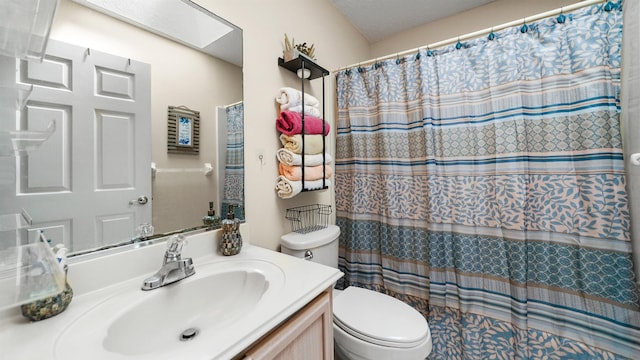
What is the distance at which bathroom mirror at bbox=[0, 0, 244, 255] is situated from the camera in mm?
701

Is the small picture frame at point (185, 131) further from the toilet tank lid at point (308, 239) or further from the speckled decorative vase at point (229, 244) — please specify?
the toilet tank lid at point (308, 239)

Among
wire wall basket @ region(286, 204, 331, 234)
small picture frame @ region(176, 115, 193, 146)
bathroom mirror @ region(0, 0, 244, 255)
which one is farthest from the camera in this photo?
wire wall basket @ region(286, 204, 331, 234)

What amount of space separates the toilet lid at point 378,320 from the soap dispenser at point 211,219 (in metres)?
0.71

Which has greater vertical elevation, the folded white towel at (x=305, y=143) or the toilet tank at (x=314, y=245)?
the folded white towel at (x=305, y=143)

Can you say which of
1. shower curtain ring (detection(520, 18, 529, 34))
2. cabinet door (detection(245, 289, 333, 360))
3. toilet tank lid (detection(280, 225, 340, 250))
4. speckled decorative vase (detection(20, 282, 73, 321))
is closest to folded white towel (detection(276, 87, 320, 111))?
toilet tank lid (detection(280, 225, 340, 250))

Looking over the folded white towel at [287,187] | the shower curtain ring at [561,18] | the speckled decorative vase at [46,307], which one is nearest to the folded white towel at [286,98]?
the folded white towel at [287,187]

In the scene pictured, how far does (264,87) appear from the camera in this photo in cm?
124

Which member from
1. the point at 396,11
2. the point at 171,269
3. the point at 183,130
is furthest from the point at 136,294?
the point at 396,11

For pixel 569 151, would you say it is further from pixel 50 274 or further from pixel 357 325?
pixel 50 274

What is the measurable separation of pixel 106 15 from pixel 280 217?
105cm

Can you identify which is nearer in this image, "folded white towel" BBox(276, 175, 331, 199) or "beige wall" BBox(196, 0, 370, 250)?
"beige wall" BBox(196, 0, 370, 250)

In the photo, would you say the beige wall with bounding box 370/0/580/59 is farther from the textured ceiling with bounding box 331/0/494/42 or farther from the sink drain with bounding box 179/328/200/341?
the sink drain with bounding box 179/328/200/341

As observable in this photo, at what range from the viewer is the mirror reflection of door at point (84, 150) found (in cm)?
63

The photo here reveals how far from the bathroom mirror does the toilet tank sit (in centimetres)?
30
